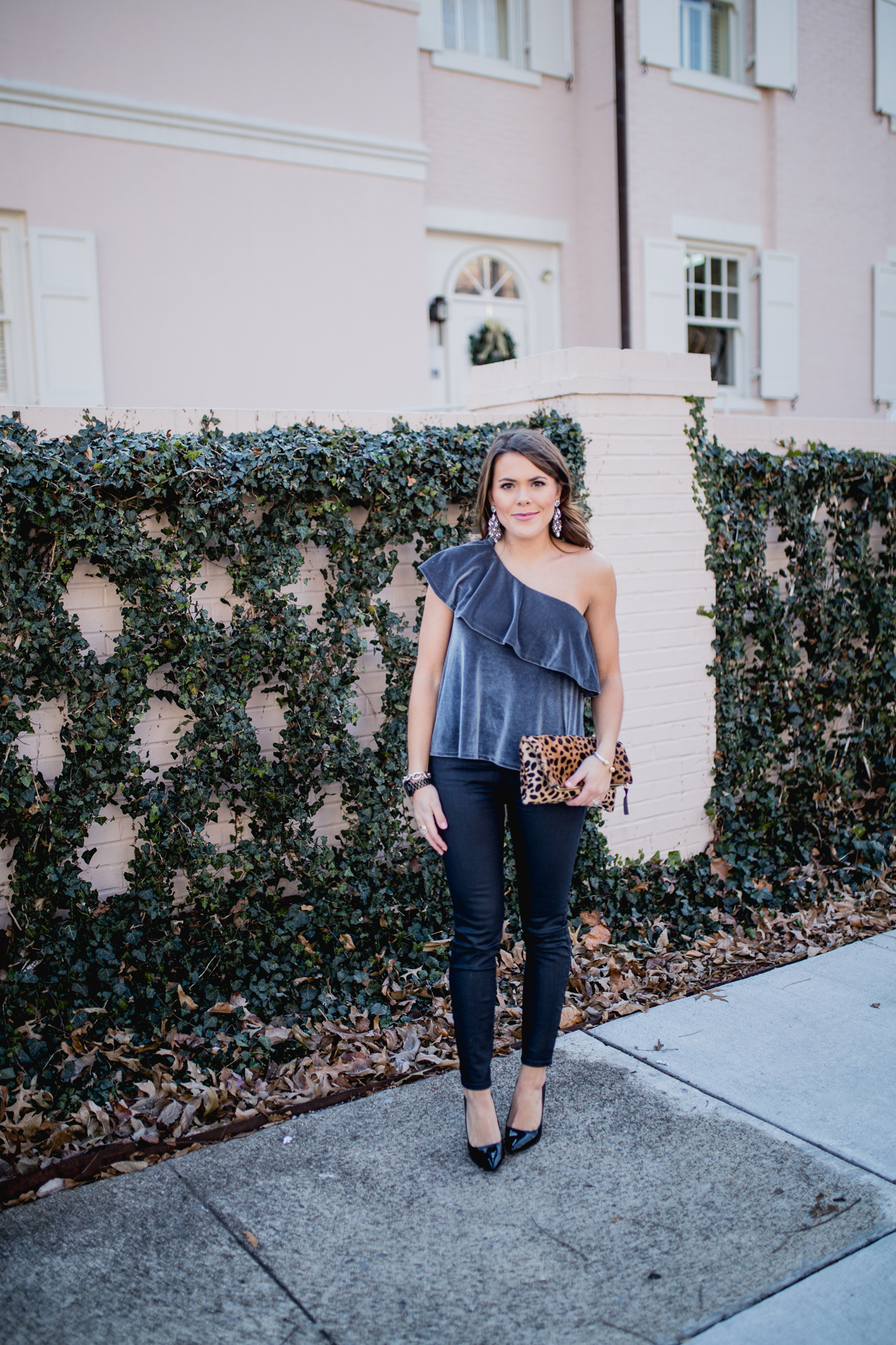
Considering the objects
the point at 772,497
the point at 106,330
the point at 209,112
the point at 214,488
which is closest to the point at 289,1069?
the point at 214,488

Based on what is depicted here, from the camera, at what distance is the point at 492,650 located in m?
2.64

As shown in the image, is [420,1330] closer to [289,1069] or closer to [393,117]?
[289,1069]

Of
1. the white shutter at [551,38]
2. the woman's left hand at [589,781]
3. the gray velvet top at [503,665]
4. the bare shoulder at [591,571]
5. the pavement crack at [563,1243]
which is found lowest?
the pavement crack at [563,1243]

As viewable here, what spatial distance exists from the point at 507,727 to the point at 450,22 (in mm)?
9318

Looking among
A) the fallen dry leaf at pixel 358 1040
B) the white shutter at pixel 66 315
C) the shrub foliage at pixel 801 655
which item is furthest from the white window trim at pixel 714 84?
the fallen dry leaf at pixel 358 1040

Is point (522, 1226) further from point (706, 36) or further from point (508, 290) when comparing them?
point (706, 36)

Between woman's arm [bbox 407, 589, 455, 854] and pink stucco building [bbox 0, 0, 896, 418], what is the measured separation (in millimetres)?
5522

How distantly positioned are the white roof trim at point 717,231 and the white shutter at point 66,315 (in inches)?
227

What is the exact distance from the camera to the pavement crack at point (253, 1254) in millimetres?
2105

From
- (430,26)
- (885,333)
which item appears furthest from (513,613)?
(885,333)

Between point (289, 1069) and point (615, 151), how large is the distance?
922cm

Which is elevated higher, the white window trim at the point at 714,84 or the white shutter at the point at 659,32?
the white shutter at the point at 659,32

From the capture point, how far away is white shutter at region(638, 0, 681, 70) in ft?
32.1

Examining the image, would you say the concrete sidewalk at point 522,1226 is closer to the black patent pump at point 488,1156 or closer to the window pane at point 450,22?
the black patent pump at point 488,1156
